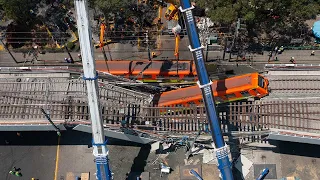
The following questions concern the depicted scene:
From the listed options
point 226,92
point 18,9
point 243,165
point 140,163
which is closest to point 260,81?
point 226,92

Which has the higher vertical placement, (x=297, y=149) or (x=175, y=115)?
(x=175, y=115)

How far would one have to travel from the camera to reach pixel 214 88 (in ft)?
175

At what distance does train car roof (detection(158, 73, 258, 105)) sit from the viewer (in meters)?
52.4

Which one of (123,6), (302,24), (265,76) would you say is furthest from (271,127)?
(123,6)

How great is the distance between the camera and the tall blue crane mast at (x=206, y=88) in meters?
44.6

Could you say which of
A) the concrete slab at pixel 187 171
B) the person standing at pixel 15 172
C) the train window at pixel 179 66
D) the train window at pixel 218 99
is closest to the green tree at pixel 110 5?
the train window at pixel 179 66

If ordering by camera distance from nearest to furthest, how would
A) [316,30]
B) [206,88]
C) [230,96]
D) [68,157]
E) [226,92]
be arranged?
[206,88] → [226,92] → [230,96] → [68,157] → [316,30]

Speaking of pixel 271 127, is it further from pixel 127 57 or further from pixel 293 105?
pixel 127 57

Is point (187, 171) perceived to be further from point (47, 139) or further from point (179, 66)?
point (47, 139)

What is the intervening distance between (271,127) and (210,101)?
11925 mm

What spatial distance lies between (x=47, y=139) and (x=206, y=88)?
88.3 feet

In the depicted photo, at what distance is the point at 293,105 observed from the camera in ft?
177

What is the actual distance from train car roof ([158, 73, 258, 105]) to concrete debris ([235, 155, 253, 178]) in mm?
11023

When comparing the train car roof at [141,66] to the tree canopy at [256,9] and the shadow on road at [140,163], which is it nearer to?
the tree canopy at [256,9]
